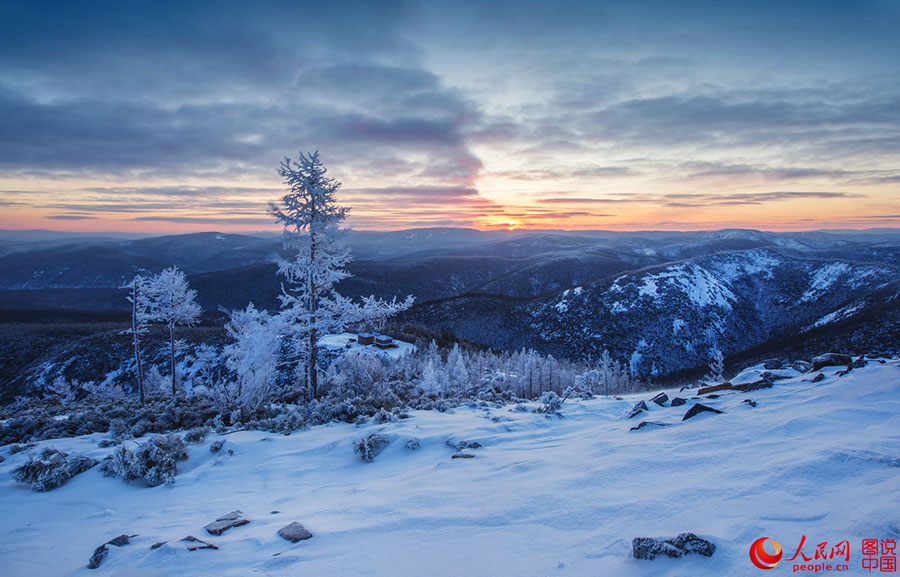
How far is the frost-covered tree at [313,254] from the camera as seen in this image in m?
14.5

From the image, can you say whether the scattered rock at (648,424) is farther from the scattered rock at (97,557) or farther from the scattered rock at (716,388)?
the scattered rock at (97,557)

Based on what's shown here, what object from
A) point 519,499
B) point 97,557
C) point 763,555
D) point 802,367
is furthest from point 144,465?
point 802,367

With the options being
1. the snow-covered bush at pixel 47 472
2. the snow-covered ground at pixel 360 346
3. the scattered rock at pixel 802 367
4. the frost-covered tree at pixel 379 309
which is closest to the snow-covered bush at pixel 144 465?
the snow-covered bush at pixel 47 472

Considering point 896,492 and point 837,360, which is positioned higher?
point 896,492

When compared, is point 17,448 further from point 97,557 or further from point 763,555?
point 763,555

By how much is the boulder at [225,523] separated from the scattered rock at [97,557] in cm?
98

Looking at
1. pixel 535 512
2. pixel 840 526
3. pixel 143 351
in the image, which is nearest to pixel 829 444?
pixel 840 526

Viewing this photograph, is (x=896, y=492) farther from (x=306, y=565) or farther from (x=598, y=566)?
(x=306, y=565)

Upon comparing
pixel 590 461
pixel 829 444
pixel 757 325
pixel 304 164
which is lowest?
pixel 757 325

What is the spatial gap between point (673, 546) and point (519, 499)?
6.39 ft

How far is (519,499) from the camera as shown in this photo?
4.76 m

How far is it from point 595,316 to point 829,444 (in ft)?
231

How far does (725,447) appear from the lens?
531 centimetres

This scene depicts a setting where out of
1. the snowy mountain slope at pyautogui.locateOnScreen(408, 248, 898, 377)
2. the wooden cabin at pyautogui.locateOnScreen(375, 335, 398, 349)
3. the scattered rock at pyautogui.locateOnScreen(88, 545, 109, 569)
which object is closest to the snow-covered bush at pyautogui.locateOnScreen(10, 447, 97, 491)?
the scattered rock at pyautogui.locateOnScreen(88, 545, 109, 569)
